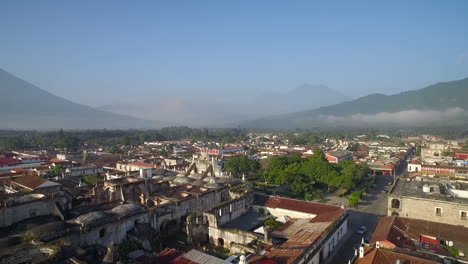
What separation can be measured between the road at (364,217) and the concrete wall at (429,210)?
2.70 meters

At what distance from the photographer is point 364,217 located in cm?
2623

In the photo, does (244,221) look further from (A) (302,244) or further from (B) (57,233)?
(B) (57,233)

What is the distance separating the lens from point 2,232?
1698cm

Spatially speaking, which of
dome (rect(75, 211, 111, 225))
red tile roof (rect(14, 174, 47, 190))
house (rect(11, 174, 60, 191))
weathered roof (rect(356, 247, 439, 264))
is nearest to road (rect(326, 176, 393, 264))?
weathered roof (rect(356, 247, 439, 264))

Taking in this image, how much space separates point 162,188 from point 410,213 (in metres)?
19.6

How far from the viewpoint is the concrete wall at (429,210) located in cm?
2083

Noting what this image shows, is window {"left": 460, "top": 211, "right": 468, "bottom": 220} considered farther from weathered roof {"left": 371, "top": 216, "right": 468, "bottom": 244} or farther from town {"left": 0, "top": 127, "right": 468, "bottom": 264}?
weathered roof {"left": 371, "top": 216, "right": 468, "bottom": 244}

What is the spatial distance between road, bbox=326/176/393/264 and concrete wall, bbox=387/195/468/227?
106 inches

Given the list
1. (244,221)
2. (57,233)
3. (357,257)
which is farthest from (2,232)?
(357,257)

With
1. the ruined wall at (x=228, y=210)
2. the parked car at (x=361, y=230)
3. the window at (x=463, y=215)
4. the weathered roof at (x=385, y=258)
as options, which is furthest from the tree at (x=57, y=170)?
the window at (x=463, y=215)

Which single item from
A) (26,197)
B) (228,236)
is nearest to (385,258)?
(228,236)

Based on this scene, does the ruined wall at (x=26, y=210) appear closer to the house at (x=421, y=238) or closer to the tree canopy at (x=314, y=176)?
the house at (x=421, y=238)

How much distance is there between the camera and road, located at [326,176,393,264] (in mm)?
18812

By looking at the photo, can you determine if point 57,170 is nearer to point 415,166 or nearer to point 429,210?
point 429,210
